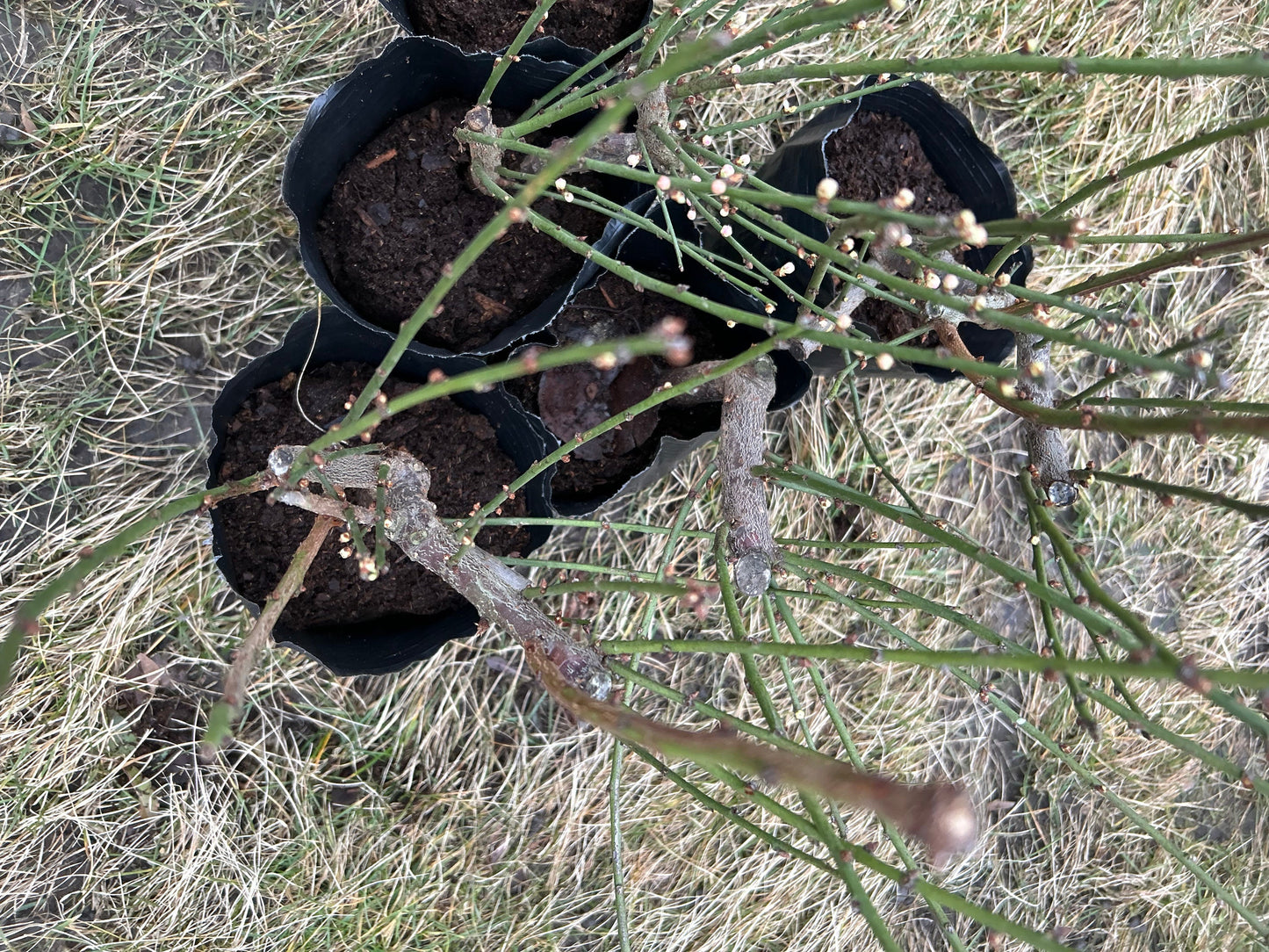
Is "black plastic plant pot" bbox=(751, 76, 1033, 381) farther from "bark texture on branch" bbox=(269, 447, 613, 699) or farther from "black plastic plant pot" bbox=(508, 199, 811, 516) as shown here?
"bark texture on branch" bbox=(269, 447, 613, 699)

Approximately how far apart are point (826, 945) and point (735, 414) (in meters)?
1.15

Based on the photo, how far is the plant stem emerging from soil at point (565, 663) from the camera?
0.43 m

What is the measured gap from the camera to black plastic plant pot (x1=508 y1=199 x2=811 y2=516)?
1.33 meters

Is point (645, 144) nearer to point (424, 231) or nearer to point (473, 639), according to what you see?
point (424, 231)

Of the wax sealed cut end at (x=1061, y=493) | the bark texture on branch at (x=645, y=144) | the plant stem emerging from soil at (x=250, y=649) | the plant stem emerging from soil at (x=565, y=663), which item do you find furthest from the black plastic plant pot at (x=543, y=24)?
the wax sealed cut end at (x=1061, y=493)

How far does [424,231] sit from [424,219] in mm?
18

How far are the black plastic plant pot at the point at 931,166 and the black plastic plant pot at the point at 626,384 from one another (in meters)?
0.10

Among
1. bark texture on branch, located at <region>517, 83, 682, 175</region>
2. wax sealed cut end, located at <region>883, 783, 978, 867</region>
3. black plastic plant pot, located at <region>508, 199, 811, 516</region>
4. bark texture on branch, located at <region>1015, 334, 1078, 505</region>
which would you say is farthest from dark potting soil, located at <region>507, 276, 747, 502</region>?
wax sealed cut end, located at <region>883, 783, 978, 867</region>

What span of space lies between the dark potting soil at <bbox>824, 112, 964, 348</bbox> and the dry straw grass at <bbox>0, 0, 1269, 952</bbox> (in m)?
0.28

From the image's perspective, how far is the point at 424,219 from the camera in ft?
4.06

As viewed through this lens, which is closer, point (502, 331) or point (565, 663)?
point (565, 663)

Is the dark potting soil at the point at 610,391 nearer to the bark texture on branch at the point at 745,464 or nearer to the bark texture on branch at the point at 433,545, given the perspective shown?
the bark texture on branch at the point at 745,464

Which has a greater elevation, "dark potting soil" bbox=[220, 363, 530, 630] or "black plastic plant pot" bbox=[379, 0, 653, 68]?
"black plastic plant pot" bbox=[379, 0, 653, 68]

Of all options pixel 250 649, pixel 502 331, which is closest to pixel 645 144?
pixel 502 331
